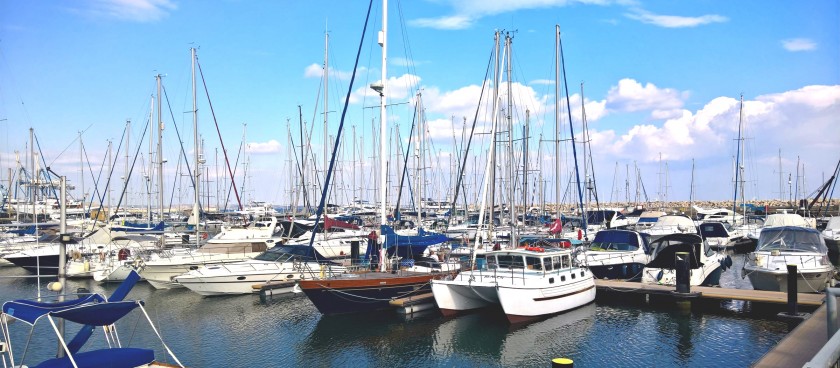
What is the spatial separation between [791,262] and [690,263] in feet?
13.4

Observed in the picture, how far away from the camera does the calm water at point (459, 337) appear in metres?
18.5

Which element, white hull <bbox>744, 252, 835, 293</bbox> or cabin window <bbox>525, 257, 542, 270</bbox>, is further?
white hull <bbox>744, 252, 835, 293</bbox>

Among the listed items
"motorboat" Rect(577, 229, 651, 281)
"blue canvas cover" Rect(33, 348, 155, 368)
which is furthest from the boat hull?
"blue canvas cover" Rect(33, 348, 155, 368)

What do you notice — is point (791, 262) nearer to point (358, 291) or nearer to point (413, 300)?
point (413, 300)

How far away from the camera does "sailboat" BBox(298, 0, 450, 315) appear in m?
23.3

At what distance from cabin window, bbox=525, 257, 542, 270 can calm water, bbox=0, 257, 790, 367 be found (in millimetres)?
2106

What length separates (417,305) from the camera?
24.2 metres

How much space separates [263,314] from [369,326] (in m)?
5.80

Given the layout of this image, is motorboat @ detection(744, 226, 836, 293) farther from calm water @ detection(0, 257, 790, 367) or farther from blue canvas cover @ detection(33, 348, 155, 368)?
blue canvas cover @ detection(33, 348, 155, 368)

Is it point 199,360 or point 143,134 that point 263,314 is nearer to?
point 199,360

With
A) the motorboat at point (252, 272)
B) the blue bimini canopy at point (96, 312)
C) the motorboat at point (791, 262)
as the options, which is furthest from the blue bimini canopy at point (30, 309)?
the motorboat at point (791, 262)

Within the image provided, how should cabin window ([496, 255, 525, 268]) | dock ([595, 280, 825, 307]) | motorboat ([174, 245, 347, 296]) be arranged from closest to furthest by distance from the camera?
dock ([595, 280, 825, 307]) < cabin window ([496, 255, 525, 268]) < motorboat ([174, 245, 347, 296])

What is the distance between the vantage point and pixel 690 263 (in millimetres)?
28312

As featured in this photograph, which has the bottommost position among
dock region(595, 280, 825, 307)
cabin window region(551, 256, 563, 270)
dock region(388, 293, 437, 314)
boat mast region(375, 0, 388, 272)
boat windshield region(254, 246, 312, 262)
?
dock region(388, 293, 437, 314)
